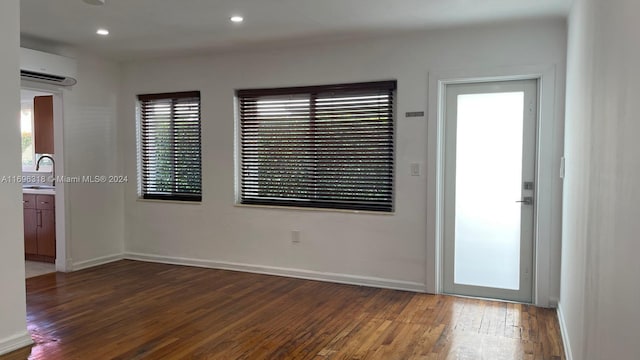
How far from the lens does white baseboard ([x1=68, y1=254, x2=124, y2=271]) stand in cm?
555

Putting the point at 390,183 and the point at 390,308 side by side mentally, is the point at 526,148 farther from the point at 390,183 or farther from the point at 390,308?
the point at 390,308

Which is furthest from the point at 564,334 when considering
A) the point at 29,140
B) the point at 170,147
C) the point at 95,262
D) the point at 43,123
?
the point at 29,140

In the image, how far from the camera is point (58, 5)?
378 cm

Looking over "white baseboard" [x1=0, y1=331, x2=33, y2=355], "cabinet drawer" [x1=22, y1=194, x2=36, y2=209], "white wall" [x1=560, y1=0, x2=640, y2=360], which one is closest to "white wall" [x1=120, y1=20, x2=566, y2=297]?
"cabinet drawer" [x1=22, y1=194, x2=36, y2=209]

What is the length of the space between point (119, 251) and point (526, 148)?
489 centimetres

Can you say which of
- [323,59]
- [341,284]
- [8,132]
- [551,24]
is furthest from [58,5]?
[551,24]

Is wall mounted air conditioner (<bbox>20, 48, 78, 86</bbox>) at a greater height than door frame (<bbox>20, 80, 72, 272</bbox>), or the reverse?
wall mounted air conditioner (<bbox>20, 48, 78, 86</bbox>)

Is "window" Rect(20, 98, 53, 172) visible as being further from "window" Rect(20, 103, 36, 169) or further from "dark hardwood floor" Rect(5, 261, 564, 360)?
"dark hardwood floor" Rect(5, 261, 564, 360)

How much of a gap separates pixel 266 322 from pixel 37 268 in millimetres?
3424

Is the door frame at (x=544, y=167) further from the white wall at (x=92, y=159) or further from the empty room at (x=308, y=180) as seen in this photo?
the white wall at (x=92, y=159)

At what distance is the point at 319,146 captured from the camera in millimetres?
5102

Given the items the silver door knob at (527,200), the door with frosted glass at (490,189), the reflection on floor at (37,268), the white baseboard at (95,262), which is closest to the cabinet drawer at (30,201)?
the reflection on floor at (37,268)

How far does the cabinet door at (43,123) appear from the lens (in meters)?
5.98

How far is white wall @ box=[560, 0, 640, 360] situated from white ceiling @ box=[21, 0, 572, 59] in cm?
91
